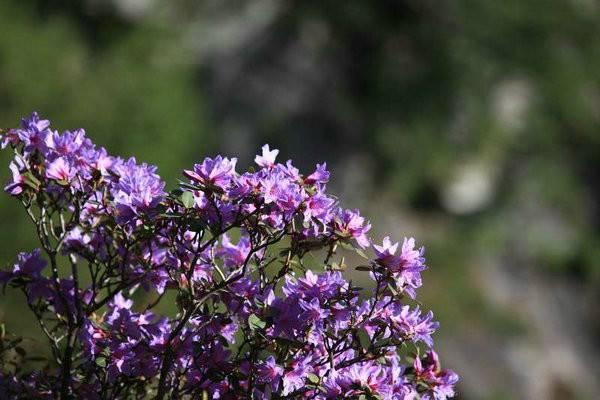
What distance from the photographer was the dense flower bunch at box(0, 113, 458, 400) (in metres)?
1.72

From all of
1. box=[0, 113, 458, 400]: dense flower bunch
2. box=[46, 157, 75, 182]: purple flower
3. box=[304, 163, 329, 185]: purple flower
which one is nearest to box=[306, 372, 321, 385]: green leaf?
box=[0, 113, 458, 400]: dense flower bunch

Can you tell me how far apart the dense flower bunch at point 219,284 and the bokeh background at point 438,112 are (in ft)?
25.7

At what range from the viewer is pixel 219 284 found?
176 centimetres

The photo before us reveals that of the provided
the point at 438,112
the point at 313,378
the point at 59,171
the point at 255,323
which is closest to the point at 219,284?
the point at 255,323

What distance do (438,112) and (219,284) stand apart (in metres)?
9.69

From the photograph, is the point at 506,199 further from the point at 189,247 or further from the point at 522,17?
the point at 189,247

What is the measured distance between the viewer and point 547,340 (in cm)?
930

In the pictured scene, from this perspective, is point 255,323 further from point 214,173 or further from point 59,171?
point 59,171

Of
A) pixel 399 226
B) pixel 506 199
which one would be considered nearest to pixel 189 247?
pixel 399 226

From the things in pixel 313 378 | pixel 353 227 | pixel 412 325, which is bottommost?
pixel 313 378

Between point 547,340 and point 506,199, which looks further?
point 506,199

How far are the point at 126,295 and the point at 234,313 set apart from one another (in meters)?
0.36

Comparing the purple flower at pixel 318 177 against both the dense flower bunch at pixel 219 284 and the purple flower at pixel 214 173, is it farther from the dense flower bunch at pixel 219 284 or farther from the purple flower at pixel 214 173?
the purple flower at pixel 214 173

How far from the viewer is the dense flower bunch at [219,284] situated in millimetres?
1724
